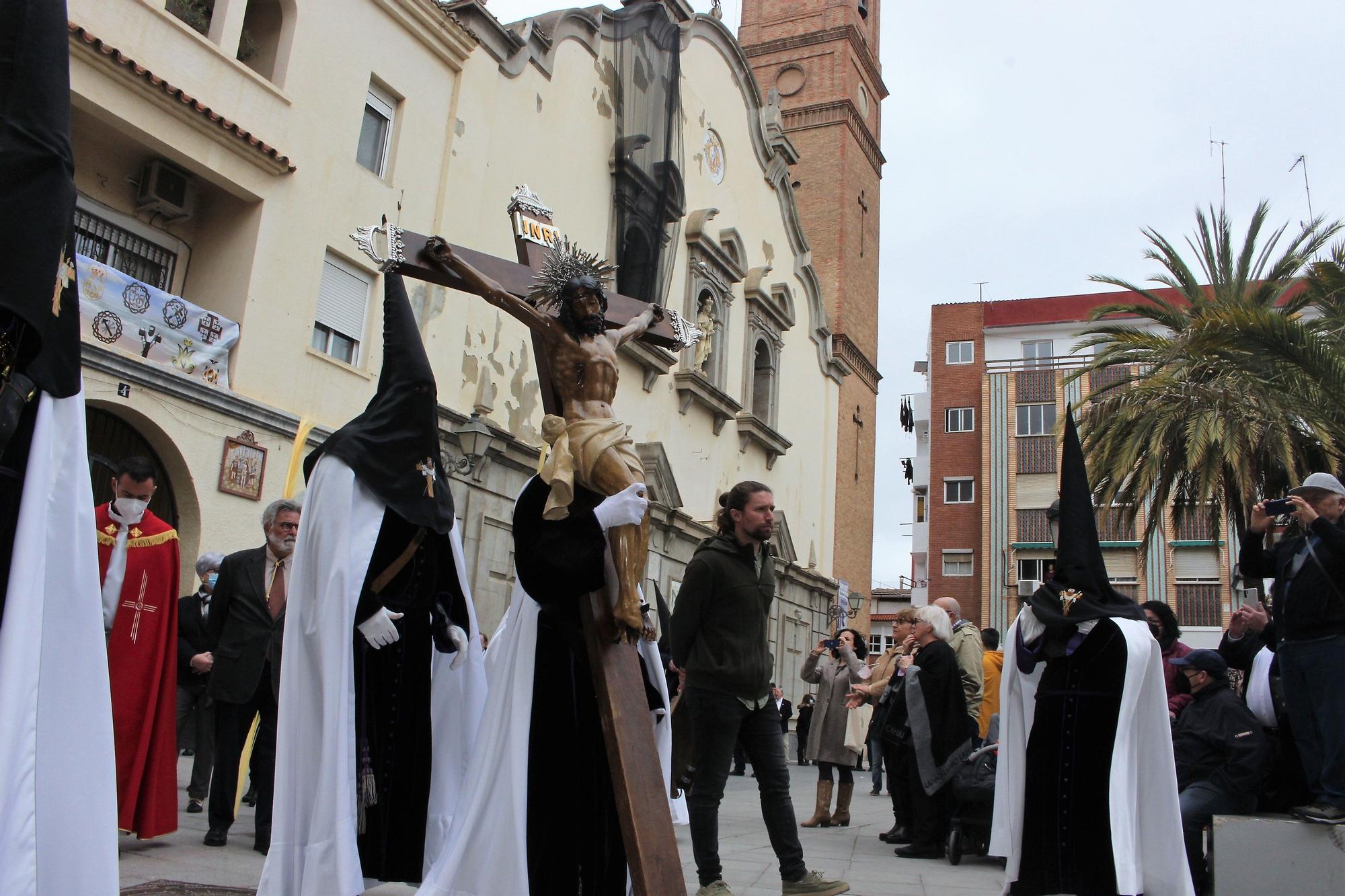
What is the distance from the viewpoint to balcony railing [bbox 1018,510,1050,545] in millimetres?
35562

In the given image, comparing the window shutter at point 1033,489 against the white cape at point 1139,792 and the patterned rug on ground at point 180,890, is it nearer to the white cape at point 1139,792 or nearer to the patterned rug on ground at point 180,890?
the white cape at point 1139,792

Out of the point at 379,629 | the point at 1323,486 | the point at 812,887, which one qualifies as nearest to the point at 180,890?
the point at 379,629

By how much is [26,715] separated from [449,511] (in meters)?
2.45

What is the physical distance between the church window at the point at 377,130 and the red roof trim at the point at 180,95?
1562 millimetres

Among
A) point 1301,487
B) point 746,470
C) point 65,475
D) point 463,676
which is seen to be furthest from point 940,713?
point 746,470

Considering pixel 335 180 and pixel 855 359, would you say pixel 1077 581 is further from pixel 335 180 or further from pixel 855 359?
pixel 855 359

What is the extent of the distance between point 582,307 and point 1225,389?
11383 mm

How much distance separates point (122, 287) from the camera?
34.3ft

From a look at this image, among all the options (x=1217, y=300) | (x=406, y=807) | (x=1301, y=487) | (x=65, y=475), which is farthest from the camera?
(x=1217, y=300)

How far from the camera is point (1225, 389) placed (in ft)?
43.5

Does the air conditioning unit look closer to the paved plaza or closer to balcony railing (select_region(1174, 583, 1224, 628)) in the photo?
the paved plaza

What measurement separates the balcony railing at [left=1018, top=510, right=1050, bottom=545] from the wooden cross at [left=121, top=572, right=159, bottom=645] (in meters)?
33.6

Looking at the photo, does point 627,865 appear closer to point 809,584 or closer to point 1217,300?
point 1217,300

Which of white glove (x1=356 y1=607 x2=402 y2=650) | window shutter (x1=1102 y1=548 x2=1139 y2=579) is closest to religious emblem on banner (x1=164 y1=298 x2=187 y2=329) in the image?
white glove (x1=356 y1=607 x2=402 y2=650)
